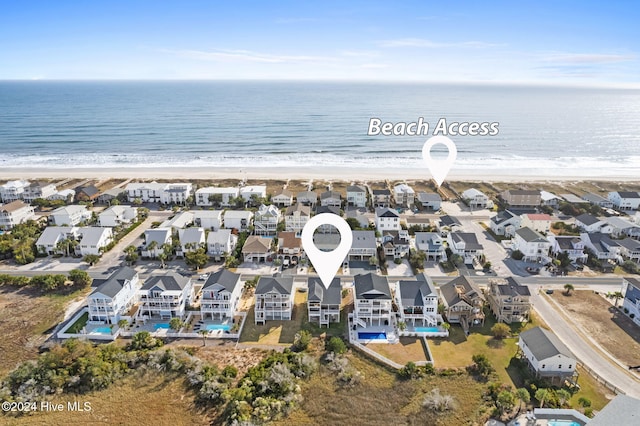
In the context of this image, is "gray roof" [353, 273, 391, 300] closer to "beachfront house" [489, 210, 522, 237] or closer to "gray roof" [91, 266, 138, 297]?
"gray roof" [91, 266, 138, 297]

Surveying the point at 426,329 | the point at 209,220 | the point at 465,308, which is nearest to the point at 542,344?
the point at 465,308

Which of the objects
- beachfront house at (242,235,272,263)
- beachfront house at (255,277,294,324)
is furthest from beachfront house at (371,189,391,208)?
beachfront house at (255,277,294,324)

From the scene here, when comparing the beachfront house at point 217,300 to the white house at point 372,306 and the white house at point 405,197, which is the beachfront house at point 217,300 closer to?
the white house at point 372,306

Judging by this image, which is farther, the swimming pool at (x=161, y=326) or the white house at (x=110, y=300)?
the white house at (x=110, y=300)

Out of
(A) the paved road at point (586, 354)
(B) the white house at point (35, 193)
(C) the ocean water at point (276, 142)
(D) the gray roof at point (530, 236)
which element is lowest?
(A) the paved road at point (586, 354)

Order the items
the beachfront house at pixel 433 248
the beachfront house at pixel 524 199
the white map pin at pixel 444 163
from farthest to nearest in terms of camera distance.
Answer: the beachfront house at pixel 524 199, the white map pin at pixel 444 163, the beachfront house at pixel 433 248

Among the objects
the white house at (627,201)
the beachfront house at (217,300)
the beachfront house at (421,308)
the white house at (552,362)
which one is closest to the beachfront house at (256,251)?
the beachfront house at (217,300)

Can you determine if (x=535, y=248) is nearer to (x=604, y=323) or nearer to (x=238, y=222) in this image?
(x=604, y=323)
